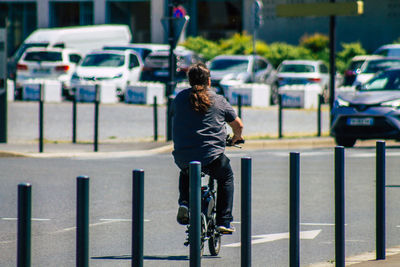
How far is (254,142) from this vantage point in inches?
737

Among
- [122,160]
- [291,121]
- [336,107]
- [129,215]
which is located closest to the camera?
[129,215]

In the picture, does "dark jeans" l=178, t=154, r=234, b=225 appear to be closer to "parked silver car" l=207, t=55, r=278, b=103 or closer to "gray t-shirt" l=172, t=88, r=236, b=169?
"gray t-shirt" l=172, t=88, r=236, b=169

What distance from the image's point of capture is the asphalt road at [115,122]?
2080cm

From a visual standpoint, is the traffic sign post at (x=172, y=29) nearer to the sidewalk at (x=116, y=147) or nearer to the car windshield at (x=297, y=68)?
the sidewalk at (x=116, y=147)

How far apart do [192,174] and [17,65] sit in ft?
86.2

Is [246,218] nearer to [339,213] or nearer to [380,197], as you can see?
[339,213]

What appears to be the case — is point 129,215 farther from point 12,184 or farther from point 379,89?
point 379,89

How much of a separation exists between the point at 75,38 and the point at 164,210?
27606 millimetres

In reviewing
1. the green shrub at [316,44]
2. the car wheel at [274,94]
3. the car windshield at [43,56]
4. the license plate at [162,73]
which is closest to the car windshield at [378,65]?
the car wheel at [274,94]

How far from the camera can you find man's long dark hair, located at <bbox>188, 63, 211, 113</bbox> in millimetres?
7625

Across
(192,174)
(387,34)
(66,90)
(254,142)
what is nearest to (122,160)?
(254,142)

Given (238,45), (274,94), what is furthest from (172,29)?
(238,45)

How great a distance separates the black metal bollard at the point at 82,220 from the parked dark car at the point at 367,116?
40.8 ft

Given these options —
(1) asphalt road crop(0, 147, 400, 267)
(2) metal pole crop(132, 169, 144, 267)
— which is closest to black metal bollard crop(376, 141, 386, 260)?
(1) asphalt road crop(0, 147, 400, 267)
